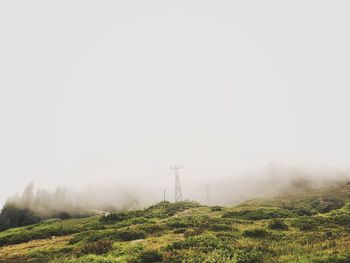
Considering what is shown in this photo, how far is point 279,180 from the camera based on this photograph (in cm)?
10225

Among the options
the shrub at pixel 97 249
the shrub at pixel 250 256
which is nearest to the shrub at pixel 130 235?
the shrub at pixel 97 249

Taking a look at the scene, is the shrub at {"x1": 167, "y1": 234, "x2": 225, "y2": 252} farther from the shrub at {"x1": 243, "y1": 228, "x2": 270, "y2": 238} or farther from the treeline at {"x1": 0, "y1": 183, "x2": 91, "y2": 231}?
the treeline at {"x1": 0, "y1": 183, "x2": 91, "y2": 231}

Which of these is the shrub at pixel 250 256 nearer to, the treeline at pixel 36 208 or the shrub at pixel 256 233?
the shrub at pixel 256 233

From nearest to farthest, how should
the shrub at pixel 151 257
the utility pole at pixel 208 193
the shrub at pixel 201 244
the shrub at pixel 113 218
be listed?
1. the shrub at pixel 151 257
2. the shrub at pixel 201 244
3. the shrub at pixel 113 218
4. the utility pole at pixel 208 193

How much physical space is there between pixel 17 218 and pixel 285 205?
64016 millimetres

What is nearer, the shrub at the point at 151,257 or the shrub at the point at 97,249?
the shrub at the point at 151,257

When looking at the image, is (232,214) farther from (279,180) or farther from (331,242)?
(279,180)

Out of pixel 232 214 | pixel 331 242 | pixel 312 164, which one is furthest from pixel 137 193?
pixel 331 242

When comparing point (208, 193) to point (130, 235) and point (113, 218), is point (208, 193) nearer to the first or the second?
point (113, 218)

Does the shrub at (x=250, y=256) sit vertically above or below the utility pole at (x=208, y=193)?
below

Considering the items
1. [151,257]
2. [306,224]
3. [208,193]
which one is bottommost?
[151,257]

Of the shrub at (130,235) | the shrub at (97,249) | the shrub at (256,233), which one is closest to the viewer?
the shrub at (97,249)

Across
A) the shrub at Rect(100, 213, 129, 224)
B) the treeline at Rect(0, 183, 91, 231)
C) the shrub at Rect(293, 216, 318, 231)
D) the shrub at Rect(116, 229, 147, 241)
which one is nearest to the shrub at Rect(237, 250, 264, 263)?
the shrub at Rect(293, 216, 318, 231)

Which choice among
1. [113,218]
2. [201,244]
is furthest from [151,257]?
[113,218]
